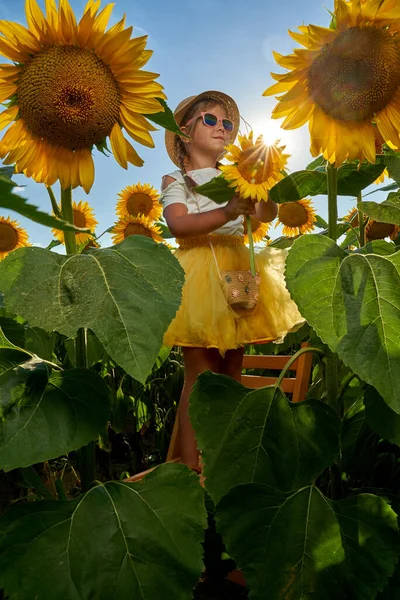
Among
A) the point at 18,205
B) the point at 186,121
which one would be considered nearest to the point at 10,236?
the point at 186,121

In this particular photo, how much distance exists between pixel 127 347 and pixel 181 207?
112cm

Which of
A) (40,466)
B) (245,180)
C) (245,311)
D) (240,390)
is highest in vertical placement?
(245,180)

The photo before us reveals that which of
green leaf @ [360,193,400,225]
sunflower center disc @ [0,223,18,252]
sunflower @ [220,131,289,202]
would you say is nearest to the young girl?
sunflower @ [220,131,289,202]

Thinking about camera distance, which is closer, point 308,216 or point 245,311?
point 245,311

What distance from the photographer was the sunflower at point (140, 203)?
2941 millimetres

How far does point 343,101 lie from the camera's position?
92 cm

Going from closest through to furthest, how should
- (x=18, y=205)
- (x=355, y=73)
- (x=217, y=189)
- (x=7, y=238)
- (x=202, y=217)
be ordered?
1. (x=18, y=205)
2. (x=355, y=73)
3. (x=217, y=189)
4. (x=202, y=217)
5. (x=7, y=238)

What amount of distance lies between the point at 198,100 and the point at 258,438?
4.90 feet

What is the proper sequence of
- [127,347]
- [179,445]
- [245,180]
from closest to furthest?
[127,347]
[245,180]
[179,445]

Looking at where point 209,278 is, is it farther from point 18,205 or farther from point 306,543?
point 18,205

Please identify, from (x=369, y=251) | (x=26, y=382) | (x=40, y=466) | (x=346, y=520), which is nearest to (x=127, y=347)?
(x=26, y=382)

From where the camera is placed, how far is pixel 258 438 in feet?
2.64

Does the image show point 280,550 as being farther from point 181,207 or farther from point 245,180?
point 181,207

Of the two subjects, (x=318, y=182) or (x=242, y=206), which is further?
(x=242, y=206)
